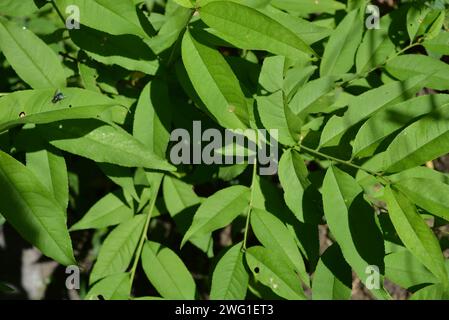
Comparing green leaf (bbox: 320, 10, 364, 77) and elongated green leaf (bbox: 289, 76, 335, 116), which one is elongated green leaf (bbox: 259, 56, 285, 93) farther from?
green leaf (bbox: 320, 10, 364, 77)

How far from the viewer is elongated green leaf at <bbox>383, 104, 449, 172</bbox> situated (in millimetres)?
1157

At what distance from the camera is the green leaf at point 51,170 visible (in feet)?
4.43

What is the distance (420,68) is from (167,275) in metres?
1.07

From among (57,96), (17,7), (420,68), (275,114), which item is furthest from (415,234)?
(17,7)

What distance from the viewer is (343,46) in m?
1.62

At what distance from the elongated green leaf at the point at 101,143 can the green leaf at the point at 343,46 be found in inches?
26.3

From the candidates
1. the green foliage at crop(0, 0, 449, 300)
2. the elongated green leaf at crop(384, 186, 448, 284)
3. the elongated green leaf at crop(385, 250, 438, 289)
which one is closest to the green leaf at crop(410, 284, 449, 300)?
the green foliage at crop(0, 0, 449, 300)

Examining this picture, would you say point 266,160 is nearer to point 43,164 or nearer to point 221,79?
point 221,79

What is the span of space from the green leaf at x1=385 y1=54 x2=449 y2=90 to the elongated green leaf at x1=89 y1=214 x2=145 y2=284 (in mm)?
1004

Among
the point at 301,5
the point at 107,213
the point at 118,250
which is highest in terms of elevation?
the point at 301,5

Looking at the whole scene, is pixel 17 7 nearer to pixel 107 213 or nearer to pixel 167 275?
pixel 107 213
